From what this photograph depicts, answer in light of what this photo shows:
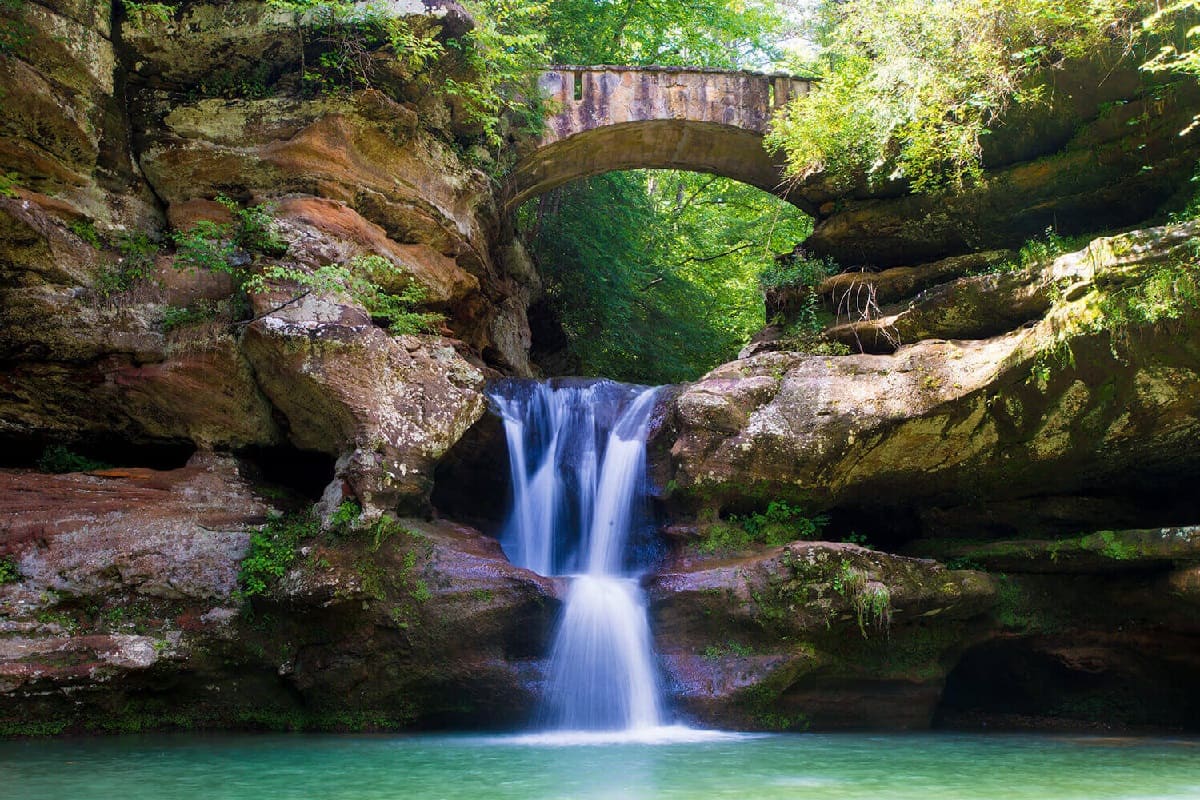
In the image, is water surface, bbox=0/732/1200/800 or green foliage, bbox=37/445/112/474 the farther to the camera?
green foliage, bbox=37/445/112/474

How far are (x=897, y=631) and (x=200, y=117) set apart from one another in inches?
437

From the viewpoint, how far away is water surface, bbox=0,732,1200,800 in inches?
197

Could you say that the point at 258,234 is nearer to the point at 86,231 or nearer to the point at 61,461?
the point at 86,231

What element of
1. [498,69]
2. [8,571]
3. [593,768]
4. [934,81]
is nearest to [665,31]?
[498,69]

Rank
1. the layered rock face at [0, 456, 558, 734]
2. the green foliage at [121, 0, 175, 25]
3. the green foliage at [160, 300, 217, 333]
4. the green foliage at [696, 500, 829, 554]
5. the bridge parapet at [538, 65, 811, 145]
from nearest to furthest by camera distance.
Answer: the layered rock face at [0, 456, 558, 734], the green foliage at [696, 500, 829, 554], the green foliage at [160, 300, 217, 333], the green foliage at [121, 0, 175, 25], the bridge parapet at [538, 65, 811, 145]

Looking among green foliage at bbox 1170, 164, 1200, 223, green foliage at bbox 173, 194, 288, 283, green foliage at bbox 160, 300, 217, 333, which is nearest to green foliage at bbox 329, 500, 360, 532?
green foliage at bbox 173, 194, 288, 283

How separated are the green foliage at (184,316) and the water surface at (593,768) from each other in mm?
4668

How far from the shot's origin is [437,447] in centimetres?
933

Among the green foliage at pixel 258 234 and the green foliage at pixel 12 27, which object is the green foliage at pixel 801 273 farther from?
the green foliage at pixel 12 27

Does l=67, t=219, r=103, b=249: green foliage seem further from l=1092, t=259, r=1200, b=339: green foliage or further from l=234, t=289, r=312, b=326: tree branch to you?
l=1092, t=259, r=1200, b=339: green foliage

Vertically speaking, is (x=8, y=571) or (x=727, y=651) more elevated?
(x=8, y=571)

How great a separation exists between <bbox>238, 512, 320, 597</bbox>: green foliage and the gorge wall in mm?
45

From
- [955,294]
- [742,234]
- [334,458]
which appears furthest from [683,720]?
[742,234]

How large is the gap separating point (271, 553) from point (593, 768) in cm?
440
